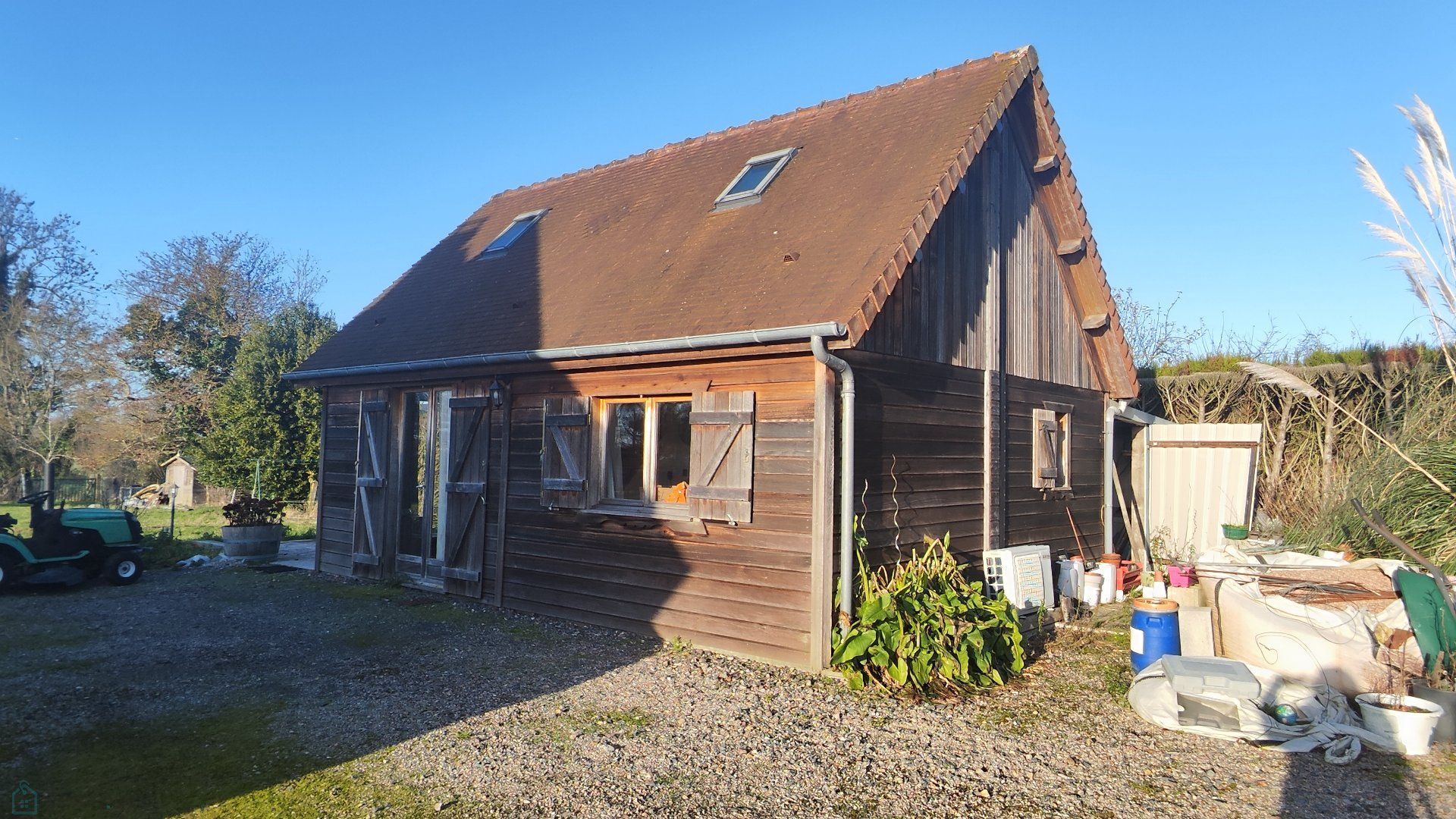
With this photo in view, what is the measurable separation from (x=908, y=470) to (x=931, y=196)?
2197 mm

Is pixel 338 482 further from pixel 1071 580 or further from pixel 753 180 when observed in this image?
pixel 1071 580

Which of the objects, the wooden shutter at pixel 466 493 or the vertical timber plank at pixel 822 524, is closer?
the vertical timber plank at pixel 822 524

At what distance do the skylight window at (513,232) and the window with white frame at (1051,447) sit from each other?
686 centimetres

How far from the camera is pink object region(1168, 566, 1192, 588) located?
7.59 metres

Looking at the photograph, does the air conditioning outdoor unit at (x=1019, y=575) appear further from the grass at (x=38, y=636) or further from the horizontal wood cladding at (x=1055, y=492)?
the grass at (x=38, y=636)

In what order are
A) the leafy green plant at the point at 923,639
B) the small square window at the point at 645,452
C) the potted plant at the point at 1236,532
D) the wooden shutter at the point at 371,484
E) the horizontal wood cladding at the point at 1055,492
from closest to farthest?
the leafy green plant at the point at 923,639, the small square window at the point at 645,452, the horizontal wood cladding at the point at 1055,492, the potted plant at the point at 1236,532, the wooden shutter at the point at 371,484

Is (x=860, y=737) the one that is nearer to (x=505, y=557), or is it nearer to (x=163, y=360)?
(x=505, y=557)

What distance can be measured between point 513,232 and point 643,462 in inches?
221

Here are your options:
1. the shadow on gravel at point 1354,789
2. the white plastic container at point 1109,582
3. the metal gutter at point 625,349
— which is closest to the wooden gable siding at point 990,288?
the metal gutter at point 625,349

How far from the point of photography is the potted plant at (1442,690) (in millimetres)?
4660

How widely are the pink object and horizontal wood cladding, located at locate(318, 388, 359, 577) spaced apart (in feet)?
28.5

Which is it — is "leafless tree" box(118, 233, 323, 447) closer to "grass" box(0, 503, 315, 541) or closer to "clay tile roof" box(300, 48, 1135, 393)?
"grass" box(0, 503, 315, 541)

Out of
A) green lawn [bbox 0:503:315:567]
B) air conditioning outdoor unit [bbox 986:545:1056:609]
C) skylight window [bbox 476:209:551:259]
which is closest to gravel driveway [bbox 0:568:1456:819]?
air conditioning outdoor unit [bbox 986:545:1056:609]

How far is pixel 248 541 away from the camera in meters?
11.3
